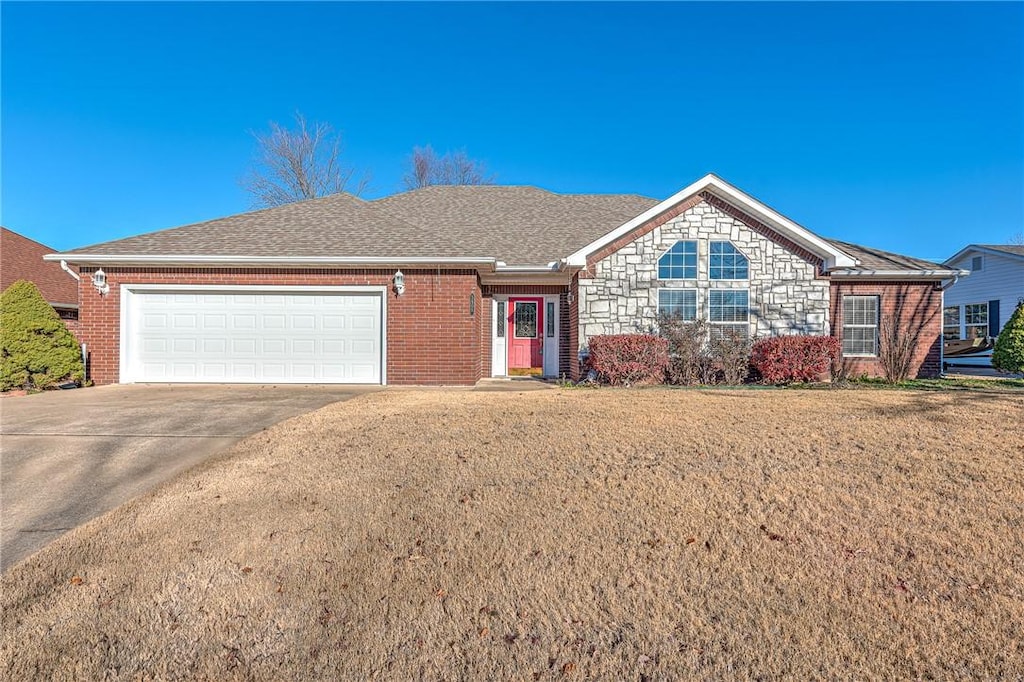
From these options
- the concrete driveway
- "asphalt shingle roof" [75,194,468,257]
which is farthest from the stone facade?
the concrete driveway

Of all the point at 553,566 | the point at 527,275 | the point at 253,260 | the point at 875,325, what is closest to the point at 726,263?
the point at 875,325

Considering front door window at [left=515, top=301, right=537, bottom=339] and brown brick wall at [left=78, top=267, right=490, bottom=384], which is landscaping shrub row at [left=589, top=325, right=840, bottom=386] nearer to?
front door window at [left=515, top=301, right=537, bottom=339]

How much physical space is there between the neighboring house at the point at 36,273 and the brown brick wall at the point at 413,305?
1035 centimetres

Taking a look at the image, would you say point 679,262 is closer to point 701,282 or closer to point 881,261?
point 701,282

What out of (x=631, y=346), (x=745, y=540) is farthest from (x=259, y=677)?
(x=631, y=346)

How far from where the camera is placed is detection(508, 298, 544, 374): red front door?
13.5 m

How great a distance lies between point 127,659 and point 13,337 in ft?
35.8

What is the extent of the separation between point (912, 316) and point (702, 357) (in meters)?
5.52

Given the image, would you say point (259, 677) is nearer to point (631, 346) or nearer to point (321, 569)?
point (321, 569)

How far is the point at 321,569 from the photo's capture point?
3080 millimetres

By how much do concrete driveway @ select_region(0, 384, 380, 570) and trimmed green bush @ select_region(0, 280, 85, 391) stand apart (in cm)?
66

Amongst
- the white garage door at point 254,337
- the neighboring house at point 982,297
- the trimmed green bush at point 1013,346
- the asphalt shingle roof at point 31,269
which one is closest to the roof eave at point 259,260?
the white garage door at point 254,337

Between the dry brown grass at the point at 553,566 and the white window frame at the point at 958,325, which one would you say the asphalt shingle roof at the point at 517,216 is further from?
the white window frame at the point at 958,325

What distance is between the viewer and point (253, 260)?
1084 cm
